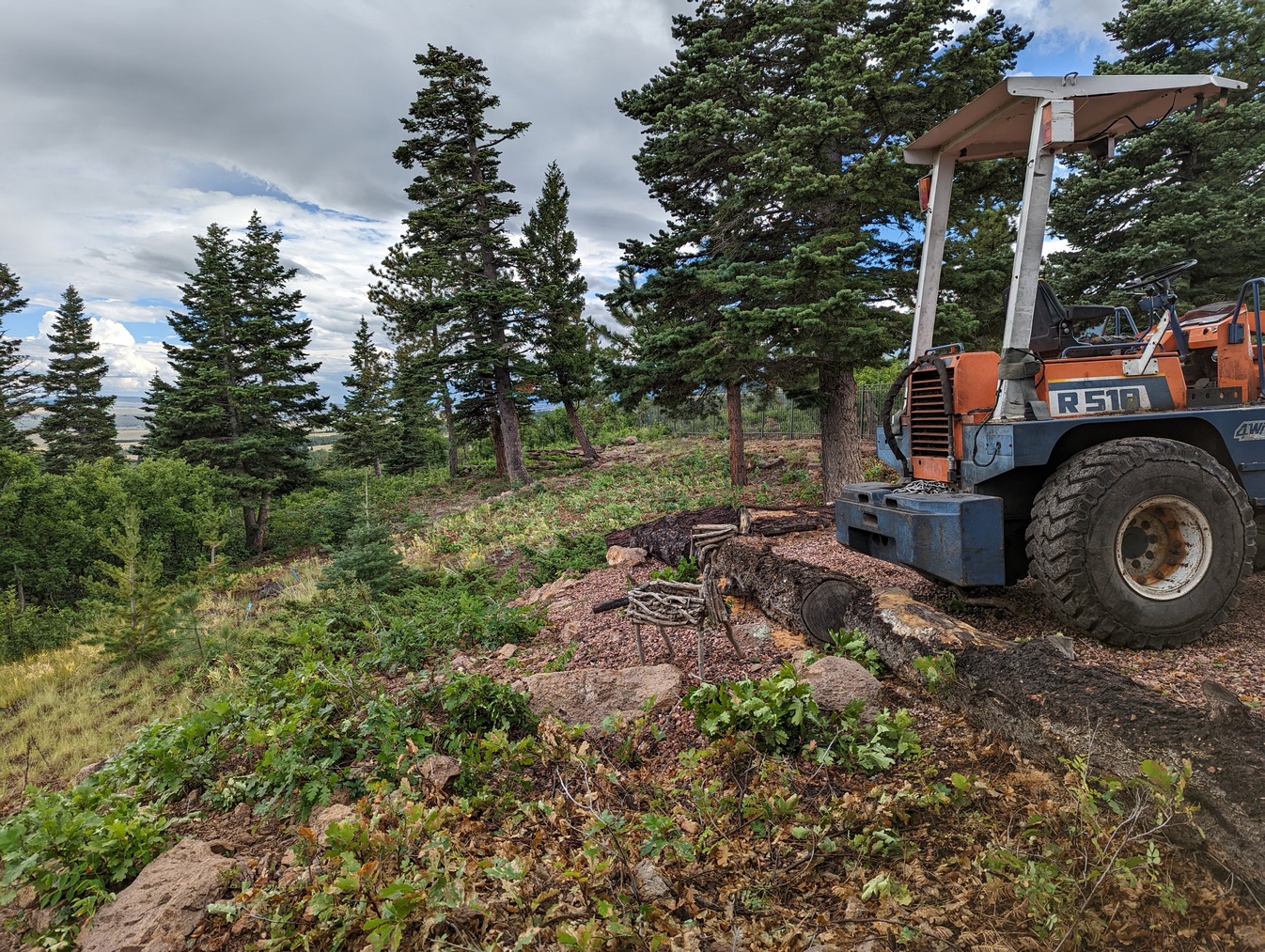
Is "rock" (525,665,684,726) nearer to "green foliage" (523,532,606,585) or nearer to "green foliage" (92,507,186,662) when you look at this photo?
"green foliage" (523,532,606,585)

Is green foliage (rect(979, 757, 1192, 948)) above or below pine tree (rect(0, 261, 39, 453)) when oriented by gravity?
below

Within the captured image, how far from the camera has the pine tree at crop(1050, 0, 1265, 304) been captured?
440 inches

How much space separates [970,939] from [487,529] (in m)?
12.4

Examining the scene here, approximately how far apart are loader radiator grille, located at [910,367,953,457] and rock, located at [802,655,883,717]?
5.95ft

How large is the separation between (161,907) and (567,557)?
6355mm

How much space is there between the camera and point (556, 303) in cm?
1922

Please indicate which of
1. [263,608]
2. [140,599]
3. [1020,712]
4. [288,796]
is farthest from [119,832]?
[263,608]

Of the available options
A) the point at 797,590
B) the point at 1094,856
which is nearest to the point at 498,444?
the point at 797,590

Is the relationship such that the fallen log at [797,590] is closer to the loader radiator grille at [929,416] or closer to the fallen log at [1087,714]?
the fallen log at [1087,714]

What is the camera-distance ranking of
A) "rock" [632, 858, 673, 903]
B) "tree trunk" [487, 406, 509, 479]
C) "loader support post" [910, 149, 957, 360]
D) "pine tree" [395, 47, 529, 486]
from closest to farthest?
"rock" [632, 858, 673, 903]
"loader support post" [910, 149, 957, 360]
"pine tree" [395, 47, 529, 486]
"tree trunk" [487, 406, 509, 479]

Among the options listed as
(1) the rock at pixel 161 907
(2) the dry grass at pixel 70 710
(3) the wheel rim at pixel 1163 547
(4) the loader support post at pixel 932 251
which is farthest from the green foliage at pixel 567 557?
(3) the wheel rim at pixel 1163 547

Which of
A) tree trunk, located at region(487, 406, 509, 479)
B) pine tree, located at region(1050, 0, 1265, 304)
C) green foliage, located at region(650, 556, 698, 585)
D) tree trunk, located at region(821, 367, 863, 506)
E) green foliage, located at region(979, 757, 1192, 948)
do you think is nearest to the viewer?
green foliage, located at region(979, 757, 1192, 948)

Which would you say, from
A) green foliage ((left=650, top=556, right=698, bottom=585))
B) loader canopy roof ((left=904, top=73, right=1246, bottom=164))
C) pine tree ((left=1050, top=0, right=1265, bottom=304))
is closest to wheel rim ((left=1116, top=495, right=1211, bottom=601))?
loader canopy roof ((left=904, top=73, right=1246, bottom=164))

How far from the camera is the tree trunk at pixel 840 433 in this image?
959 centimetres
